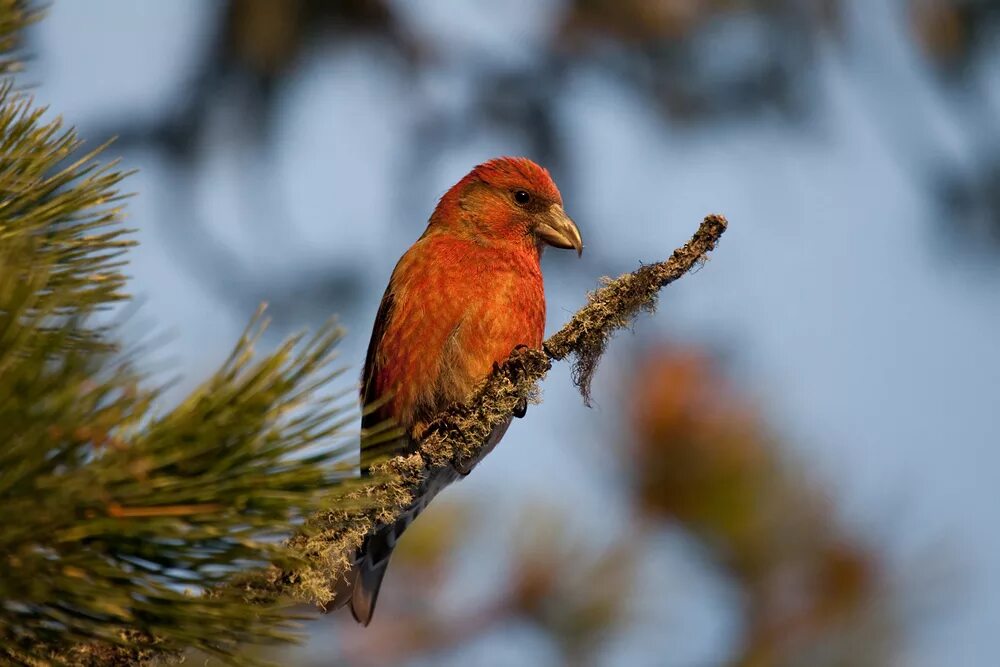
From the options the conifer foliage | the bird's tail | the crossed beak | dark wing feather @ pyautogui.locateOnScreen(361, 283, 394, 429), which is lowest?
the conifer foliage

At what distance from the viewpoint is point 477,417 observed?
2.34 m

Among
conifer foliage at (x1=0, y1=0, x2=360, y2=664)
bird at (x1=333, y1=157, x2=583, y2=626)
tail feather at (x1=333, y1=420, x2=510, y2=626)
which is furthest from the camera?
bird at (x1=333, y1=157, x2=583, y2=626)

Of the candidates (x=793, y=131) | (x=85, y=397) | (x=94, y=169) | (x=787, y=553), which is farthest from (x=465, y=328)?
(x=793, y=131)

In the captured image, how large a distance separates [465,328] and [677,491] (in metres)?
1.70

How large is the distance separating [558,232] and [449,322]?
609 mm

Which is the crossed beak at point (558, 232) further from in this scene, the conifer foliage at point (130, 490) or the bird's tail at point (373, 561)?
the conifer foliage at point (130, 490)

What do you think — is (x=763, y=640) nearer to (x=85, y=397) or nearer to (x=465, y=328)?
(x=465, y=328)

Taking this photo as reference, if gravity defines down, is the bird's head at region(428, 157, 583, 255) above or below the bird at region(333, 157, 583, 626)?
above

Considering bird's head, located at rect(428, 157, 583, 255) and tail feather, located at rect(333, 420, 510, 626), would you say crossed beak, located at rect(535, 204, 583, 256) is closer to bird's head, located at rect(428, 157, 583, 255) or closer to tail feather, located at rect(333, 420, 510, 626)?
bird's head, located at rect(428, 157, 583, 255)

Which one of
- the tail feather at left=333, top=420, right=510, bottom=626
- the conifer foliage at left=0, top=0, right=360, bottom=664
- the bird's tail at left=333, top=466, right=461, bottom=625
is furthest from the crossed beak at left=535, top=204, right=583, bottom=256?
the conifer foliage at left=0, top=0, right=360, bottom=664

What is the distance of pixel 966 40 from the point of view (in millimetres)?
6641

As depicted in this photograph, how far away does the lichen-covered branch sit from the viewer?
1.58 meters

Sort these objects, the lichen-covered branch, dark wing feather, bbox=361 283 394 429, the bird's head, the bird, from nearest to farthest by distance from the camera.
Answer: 1. the lichen-covered branch
2. the bird
3. dark wing feather, bbox=361 283 394 429
4. the bird's head

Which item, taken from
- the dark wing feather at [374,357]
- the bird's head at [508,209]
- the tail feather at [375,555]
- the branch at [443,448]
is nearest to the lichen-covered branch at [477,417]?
the branch at [443,448]
